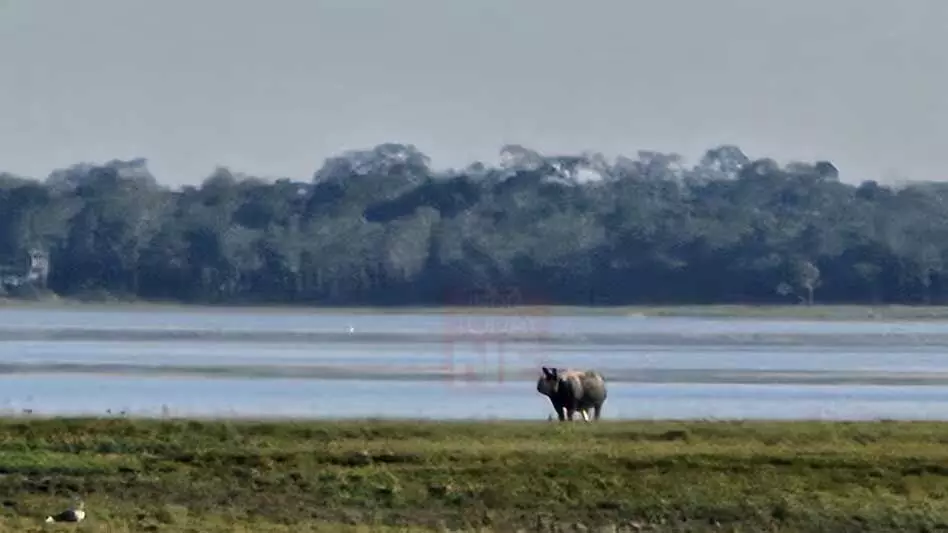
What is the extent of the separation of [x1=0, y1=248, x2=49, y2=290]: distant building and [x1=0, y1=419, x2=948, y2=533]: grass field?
9161 centimetres

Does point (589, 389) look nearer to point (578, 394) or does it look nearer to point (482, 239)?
point (578, 394)

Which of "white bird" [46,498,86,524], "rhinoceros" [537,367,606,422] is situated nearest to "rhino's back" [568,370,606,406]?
"rhinoceros" [537,367,606,422]

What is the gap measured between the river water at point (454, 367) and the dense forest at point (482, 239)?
1123 centimetres

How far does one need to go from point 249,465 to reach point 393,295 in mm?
87073

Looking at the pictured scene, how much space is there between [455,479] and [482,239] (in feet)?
309

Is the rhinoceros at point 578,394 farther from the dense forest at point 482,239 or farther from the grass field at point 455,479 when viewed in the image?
the dense forest at point 482,239

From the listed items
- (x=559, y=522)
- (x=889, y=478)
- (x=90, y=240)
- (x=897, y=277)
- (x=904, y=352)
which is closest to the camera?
(x=559, y=522)

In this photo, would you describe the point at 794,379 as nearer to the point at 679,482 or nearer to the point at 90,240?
the point at 679,482

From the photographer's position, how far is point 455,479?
29.5 meters

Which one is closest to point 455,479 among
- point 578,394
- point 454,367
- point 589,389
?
point 578,394

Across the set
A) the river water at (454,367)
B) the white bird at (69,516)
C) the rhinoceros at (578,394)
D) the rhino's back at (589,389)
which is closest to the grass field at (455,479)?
the white bird at (69,516)

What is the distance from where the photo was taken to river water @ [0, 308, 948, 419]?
42.4 metres

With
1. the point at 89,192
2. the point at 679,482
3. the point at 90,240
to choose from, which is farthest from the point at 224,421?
the point at 89,192

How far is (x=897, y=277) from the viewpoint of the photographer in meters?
115
